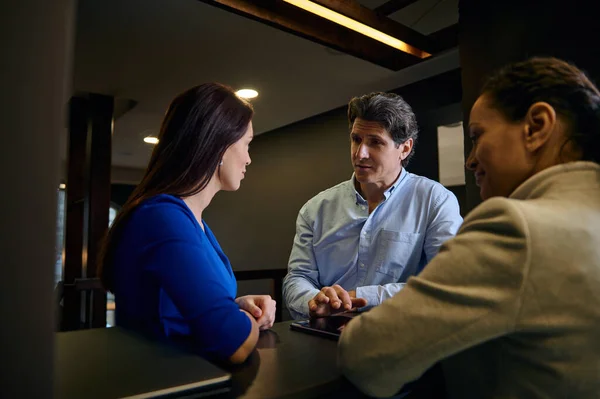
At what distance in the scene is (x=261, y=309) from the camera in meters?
1.04

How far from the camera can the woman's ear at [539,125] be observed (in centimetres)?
77

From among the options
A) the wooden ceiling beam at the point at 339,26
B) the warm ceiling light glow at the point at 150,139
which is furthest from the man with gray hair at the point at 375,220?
the warm ceiling light glow at the point at 150,139

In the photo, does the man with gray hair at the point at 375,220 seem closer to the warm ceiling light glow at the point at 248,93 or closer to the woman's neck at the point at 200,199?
the woman's neck at the point at 200,199

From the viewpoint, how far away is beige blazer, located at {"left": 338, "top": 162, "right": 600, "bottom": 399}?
61 centimetres

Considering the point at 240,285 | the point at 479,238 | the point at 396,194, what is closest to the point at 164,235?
the point at 479,238

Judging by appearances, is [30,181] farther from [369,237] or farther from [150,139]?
[150,139]

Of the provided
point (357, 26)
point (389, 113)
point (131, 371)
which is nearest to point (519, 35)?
point (389, 113)

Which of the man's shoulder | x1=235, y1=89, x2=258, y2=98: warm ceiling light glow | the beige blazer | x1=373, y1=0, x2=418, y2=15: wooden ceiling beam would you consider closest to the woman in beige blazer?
the beige blazer

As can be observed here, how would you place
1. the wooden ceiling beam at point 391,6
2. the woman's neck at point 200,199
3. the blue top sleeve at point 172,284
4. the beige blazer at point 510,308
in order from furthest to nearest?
the wooden ceiling beam at point 391,6
the woman's neck at point 200,199
the blue top sleeve at point 172,284
the beige blazer at point 510,308

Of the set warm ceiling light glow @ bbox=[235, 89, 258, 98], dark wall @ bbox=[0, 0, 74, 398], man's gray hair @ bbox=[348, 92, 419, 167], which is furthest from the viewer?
warm ceiling light glow @ bbox=[235, 89, 258, 98]

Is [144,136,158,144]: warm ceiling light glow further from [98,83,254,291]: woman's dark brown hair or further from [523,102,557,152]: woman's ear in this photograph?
[523,102,557,152]: woman's ear

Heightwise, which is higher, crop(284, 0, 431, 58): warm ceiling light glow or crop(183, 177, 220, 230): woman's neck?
crop(284, 0, 431, 58): warm ceiling light glow

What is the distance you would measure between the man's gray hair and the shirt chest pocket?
1.33 feet

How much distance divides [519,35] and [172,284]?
1842 mm
